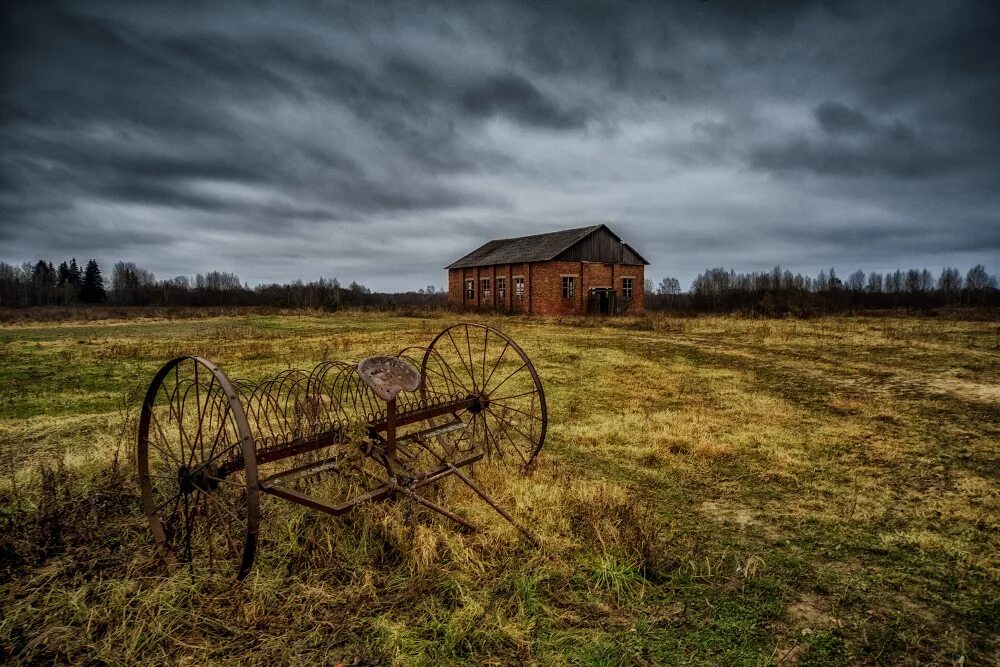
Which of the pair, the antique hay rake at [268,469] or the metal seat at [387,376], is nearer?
the antique hay rake at [268,469]

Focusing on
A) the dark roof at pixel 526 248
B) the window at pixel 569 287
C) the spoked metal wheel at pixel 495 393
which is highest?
the dark roof at pixel 526 248

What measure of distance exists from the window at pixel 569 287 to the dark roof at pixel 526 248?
173 cm

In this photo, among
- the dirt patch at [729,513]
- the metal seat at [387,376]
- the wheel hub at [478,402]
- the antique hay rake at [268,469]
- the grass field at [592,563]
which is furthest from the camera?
the wheel hub at [478,402]

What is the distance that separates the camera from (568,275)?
1182 inches

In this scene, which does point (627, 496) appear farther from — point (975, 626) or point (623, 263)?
point (623, 263)

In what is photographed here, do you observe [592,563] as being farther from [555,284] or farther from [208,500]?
[555,284]

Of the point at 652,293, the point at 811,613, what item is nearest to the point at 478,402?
the point at 811,613

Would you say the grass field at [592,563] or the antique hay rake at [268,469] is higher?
the antique hay rake at [268,469]

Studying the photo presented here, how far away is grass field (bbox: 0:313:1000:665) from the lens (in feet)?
9.52

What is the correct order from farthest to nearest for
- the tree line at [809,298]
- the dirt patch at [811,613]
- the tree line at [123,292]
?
the tree line at [123,292]
the tree line at [809,298]
the dirt patch at [811,613]

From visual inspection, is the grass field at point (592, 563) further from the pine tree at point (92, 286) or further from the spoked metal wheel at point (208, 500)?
the pine tree at point (92, 286)

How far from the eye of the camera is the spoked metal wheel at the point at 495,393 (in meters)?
5.27

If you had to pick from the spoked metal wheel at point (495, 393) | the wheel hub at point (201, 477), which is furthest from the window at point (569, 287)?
the wheel hub at point (201, 477)

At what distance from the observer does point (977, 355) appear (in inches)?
526
